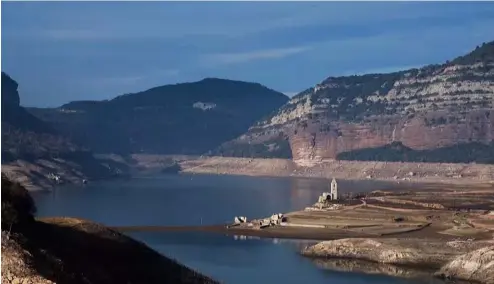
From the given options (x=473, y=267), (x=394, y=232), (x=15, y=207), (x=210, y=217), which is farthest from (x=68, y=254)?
(x=210, y=217)

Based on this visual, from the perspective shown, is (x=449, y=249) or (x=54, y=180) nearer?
(x=449, y=249)

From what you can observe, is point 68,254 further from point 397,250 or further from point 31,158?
point 31,158

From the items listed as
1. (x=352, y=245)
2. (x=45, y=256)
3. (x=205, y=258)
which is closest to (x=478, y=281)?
(x=352, y=245)

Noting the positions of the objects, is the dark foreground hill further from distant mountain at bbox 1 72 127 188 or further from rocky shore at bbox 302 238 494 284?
distant mountain at bbox 1 72 127 188

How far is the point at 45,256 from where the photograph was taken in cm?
2378

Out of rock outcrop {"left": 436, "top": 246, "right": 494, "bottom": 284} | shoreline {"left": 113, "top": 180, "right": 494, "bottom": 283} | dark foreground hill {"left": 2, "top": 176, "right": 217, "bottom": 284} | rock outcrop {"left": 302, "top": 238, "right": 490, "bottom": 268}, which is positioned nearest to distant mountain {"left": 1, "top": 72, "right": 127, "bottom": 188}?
shoreline {"left": 113, "top": 180, "right": 494, "bottom": 283}

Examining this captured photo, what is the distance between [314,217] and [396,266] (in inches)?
1248

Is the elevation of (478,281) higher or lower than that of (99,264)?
lower

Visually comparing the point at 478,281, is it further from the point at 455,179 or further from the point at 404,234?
the point at 455,179

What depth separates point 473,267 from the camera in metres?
53.2

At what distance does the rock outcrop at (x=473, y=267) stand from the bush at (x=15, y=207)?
29.7 metres

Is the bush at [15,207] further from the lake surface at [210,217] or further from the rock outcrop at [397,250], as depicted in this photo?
the rock outcrop at [397,250]

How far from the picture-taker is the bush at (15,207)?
1070 inches

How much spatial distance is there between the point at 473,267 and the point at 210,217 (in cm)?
4837
